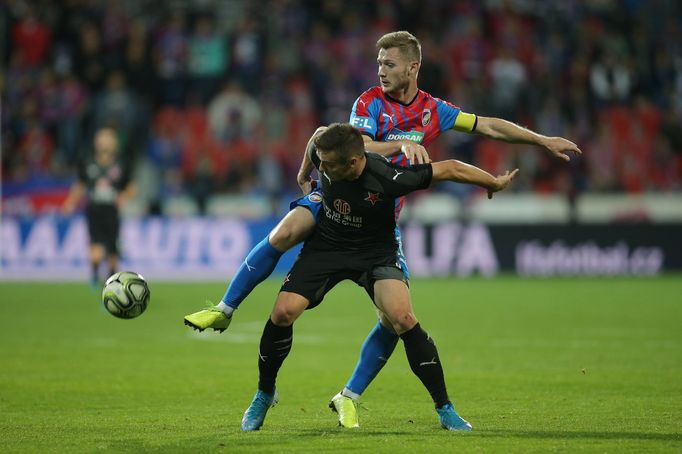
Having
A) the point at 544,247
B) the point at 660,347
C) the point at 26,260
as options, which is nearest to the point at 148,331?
the point at 660,347

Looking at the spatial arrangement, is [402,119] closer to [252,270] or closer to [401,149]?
[401,149]

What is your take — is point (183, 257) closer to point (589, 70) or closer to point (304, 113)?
point (304, 113)

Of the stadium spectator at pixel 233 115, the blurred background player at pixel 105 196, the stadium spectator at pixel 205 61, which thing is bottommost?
the blurred background player at pixel 105 196

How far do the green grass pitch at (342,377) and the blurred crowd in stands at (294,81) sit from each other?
14.4 ft

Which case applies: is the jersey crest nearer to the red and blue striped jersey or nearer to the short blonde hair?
the red and blue striped jersey

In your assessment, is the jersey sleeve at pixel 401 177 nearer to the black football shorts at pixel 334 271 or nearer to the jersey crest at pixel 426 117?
the black football shorts at pixel 334 271

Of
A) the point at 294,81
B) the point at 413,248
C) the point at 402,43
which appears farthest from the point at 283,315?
the point at 294,81

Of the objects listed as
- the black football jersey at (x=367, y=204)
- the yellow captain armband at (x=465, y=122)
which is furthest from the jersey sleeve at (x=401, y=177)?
the yellow captain armband at (x=465, y=122)

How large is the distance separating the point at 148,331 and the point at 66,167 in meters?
8.90

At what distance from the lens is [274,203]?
832 inches

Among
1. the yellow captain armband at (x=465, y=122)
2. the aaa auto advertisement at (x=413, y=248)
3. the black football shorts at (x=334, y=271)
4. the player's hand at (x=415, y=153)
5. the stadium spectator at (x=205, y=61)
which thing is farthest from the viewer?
the stadium spectator at (x=205, y=61)

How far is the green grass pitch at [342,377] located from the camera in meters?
6.61

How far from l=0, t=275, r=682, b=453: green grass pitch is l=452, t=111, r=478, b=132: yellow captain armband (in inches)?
73.4

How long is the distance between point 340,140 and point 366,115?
823mm
